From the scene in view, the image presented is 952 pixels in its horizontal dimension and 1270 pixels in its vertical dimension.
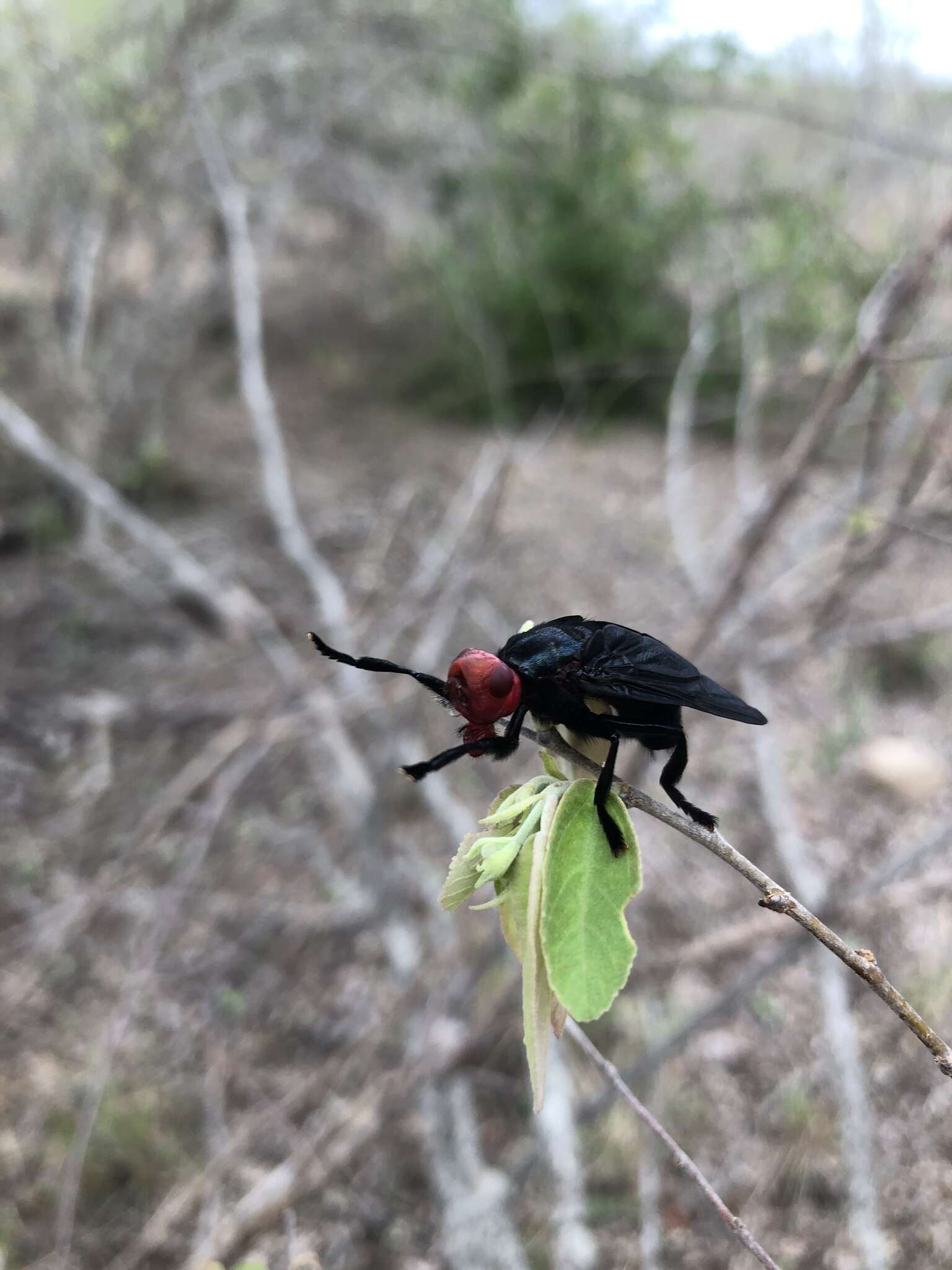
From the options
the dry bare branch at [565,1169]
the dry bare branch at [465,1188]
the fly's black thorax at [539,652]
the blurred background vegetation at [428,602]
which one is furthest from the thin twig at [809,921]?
the dry bare branch at [465,1188]

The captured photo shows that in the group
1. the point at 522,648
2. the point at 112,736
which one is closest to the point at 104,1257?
the point at 112,736

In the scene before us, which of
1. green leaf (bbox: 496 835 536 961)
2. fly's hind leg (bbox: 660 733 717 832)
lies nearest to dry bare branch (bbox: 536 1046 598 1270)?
fly's hind leg (bbox: 660 733 717 832)

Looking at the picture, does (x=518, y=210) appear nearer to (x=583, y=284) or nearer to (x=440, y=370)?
(x=583, y=284)

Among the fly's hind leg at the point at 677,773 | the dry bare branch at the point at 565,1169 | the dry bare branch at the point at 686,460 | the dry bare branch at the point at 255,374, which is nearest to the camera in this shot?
the fly's hind leg at the point at 677,773

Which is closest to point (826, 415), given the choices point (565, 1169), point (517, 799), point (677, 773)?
point (677, 773)

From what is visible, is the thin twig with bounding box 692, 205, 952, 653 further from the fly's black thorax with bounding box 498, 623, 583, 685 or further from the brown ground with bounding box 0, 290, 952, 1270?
the fly's black thorax with bounding box 498, 623, 583, 685

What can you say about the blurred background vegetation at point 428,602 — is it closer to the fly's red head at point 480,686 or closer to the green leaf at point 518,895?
the green leaf at point 518,895
